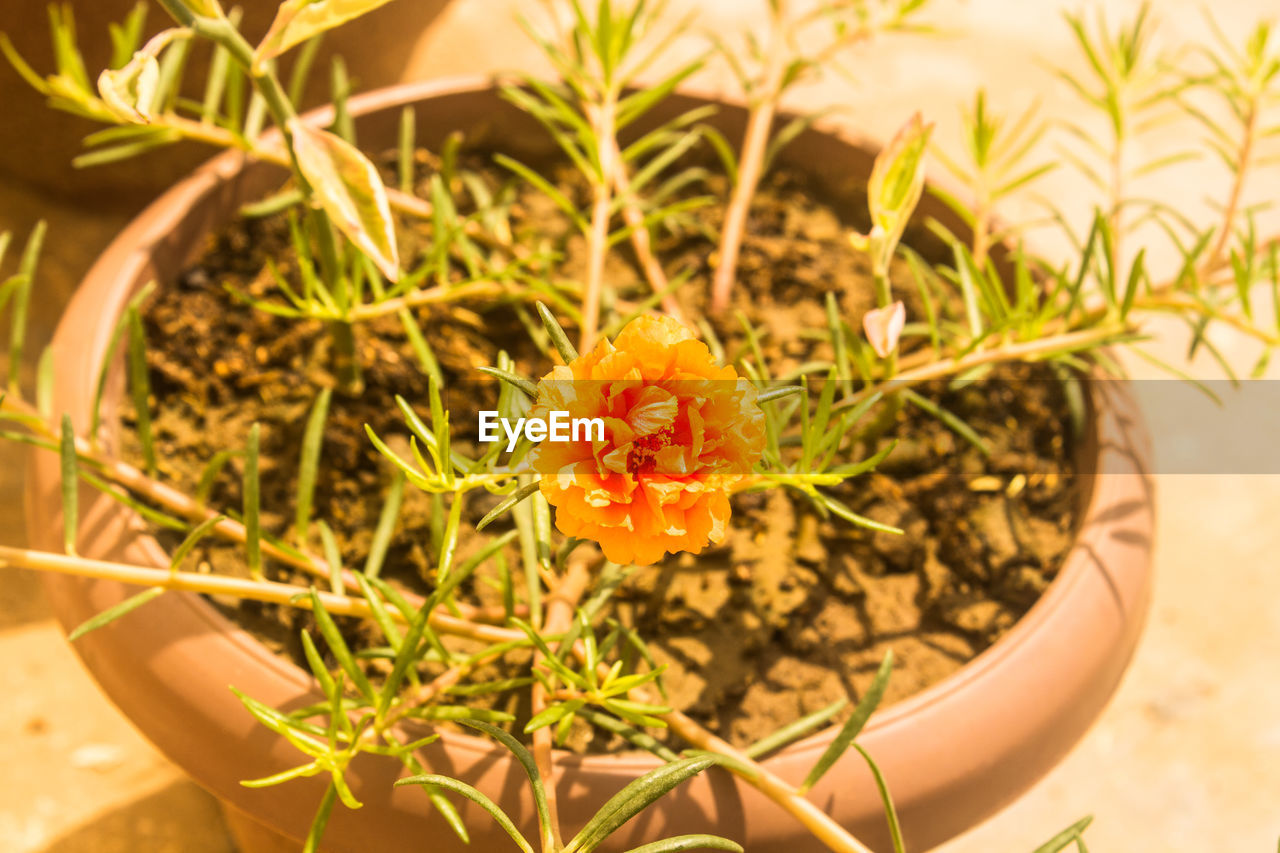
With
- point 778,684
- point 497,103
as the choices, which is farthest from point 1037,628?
point 497,103

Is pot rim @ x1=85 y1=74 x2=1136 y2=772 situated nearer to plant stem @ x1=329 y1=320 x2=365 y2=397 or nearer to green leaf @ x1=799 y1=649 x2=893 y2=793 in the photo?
green leaf @ x1=799 y1=649 x2=893 y2=793

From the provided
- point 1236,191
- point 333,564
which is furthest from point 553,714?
point 1236,191

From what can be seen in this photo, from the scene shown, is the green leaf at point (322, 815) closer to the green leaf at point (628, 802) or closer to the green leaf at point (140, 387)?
the green leaf at point (628, 802)

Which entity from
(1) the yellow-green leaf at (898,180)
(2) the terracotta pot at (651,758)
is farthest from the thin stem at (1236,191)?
(1) the yellow-green leaf at (898,180)

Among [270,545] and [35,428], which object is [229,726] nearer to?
[270,545]

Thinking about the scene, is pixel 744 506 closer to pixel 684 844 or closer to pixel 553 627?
pixel 553 627
